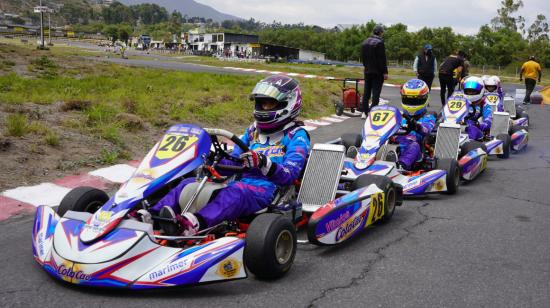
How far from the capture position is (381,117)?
6.40 meters

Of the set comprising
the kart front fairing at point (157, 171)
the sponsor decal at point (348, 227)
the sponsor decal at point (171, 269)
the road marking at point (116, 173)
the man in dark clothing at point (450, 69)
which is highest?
the man in dark clothing at point (450, 69)

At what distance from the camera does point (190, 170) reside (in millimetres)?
3818

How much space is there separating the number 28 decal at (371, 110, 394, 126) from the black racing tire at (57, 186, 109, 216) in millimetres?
3304

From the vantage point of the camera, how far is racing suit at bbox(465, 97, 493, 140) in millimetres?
8836

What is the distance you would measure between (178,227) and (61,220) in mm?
728

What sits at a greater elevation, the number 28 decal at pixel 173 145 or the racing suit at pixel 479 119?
the number 28 decal at pixel 173 145

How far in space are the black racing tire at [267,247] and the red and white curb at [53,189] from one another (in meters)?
2.52

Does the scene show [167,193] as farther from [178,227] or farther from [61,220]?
[61,220]

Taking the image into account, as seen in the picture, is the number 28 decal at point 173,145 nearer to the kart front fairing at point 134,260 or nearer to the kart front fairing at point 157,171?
the kart front fairing at point 157,171

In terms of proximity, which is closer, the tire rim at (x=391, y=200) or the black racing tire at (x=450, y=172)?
the tire rim at (x=391, y=200)

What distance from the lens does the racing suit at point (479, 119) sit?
8836mm

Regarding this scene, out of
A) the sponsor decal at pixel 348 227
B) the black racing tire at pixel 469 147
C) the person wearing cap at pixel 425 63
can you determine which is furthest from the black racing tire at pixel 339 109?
the sponsor decal at pixel 348 227

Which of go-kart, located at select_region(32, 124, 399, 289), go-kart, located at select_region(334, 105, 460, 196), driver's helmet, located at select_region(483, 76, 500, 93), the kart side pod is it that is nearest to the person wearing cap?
driver's helmet, located at select_region(483, 76, 500, 93)

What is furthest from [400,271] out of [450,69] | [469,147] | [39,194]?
[450,69]
